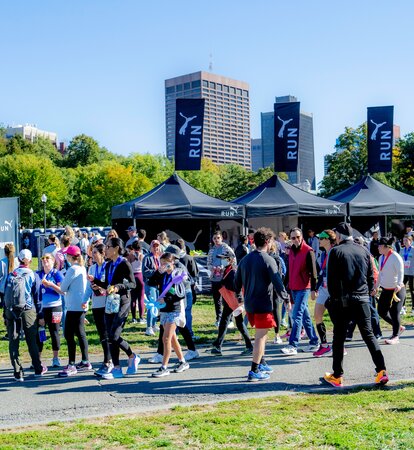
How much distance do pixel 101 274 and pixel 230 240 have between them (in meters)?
14.4

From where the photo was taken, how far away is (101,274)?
7.58 metres

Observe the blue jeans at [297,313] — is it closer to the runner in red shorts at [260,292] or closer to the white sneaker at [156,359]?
the runner in red shorts at [260,292]

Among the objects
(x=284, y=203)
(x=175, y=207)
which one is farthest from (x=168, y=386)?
(x=284, y=203)

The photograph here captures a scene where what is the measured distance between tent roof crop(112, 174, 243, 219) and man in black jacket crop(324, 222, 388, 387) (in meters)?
9.57

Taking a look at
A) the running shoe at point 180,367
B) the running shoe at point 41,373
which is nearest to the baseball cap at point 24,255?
the running shoe at point 41,373

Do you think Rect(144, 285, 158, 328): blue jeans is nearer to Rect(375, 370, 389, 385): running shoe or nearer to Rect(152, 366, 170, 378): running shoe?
Rect(152, 366, 170, 378): running shoe

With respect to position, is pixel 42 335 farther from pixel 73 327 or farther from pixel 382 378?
pixel 382 378

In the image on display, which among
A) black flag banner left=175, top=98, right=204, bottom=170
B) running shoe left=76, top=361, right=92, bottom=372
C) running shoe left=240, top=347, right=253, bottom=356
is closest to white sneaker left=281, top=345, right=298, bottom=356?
running shoe left=240, top=347, right=253, bottom=356

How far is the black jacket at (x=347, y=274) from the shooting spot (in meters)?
6.70

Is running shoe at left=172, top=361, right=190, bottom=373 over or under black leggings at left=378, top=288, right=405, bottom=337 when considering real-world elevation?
under

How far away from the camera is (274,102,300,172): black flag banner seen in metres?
18.5


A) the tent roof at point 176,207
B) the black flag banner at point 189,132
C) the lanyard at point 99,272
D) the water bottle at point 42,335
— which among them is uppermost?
the black flag banner at point 189,132

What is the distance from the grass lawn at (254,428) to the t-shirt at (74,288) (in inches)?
89.3

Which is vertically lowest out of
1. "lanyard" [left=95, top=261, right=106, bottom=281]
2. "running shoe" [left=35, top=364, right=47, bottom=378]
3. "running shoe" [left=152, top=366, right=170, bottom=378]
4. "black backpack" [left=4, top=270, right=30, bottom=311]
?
"running shoe" [left=35, top=364, right=47, bottom=378]
